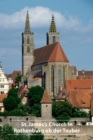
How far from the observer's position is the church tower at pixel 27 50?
98.3m

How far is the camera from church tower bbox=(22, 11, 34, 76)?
98312 millimetres

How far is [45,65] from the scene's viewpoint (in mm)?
91125

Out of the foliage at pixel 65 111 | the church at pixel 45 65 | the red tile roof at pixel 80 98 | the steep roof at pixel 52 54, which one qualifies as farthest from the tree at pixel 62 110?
the steep roof at pixel 52 54

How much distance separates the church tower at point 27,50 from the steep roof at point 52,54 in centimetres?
262

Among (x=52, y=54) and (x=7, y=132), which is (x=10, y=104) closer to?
(x=7, y=132)

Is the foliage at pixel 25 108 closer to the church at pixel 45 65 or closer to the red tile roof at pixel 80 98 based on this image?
the red tile roof at pixel 80 98

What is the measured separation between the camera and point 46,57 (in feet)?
302

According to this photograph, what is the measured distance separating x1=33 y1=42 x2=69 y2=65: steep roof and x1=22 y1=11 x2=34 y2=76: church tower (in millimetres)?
2624

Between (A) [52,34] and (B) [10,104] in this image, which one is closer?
(B) [10,104]

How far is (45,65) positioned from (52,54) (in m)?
1.74

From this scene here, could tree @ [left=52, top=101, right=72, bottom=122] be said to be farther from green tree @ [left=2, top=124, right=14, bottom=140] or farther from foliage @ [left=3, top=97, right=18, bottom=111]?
foliage @ [left=3, top=97, right=18, bottom=111]

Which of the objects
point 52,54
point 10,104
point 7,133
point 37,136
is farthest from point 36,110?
point 52,54

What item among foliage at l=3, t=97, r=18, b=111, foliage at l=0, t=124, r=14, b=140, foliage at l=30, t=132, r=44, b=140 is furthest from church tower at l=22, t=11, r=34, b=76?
foliage at l=30, t=132, r=44, b=140

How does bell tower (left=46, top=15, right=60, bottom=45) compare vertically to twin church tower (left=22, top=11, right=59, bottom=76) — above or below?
above
